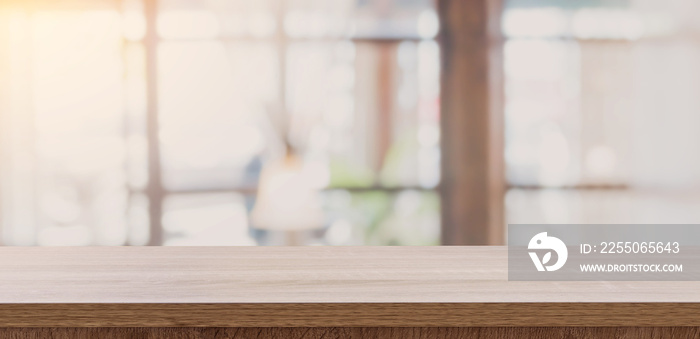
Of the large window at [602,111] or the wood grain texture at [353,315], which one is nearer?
the wood grain texture at [353,315]

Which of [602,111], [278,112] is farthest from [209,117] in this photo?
[602,111]

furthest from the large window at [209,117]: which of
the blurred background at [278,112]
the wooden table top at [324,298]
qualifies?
the wooden table top at [324,298]

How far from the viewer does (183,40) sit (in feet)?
11.1

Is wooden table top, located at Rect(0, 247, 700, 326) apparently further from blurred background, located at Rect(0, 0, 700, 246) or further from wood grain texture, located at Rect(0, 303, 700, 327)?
blurred background, located at Rect(0, 0, 700, 246)

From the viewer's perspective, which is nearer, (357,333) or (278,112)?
(357,333)

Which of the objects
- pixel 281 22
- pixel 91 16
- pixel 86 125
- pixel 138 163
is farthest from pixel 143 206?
pixel 281 22

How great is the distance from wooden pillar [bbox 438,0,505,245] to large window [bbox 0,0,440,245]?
77 mm

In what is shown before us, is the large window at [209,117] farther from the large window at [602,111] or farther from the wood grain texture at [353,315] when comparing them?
the wood grain texture at [353,315]

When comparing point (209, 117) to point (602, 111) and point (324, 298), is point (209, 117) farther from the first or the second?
point (324, 298)

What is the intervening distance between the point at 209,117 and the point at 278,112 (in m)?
0.38

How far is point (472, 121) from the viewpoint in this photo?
3.45 m

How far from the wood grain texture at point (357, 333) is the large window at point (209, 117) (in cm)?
297

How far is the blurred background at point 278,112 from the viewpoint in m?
3.38

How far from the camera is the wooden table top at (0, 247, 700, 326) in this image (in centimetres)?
44
